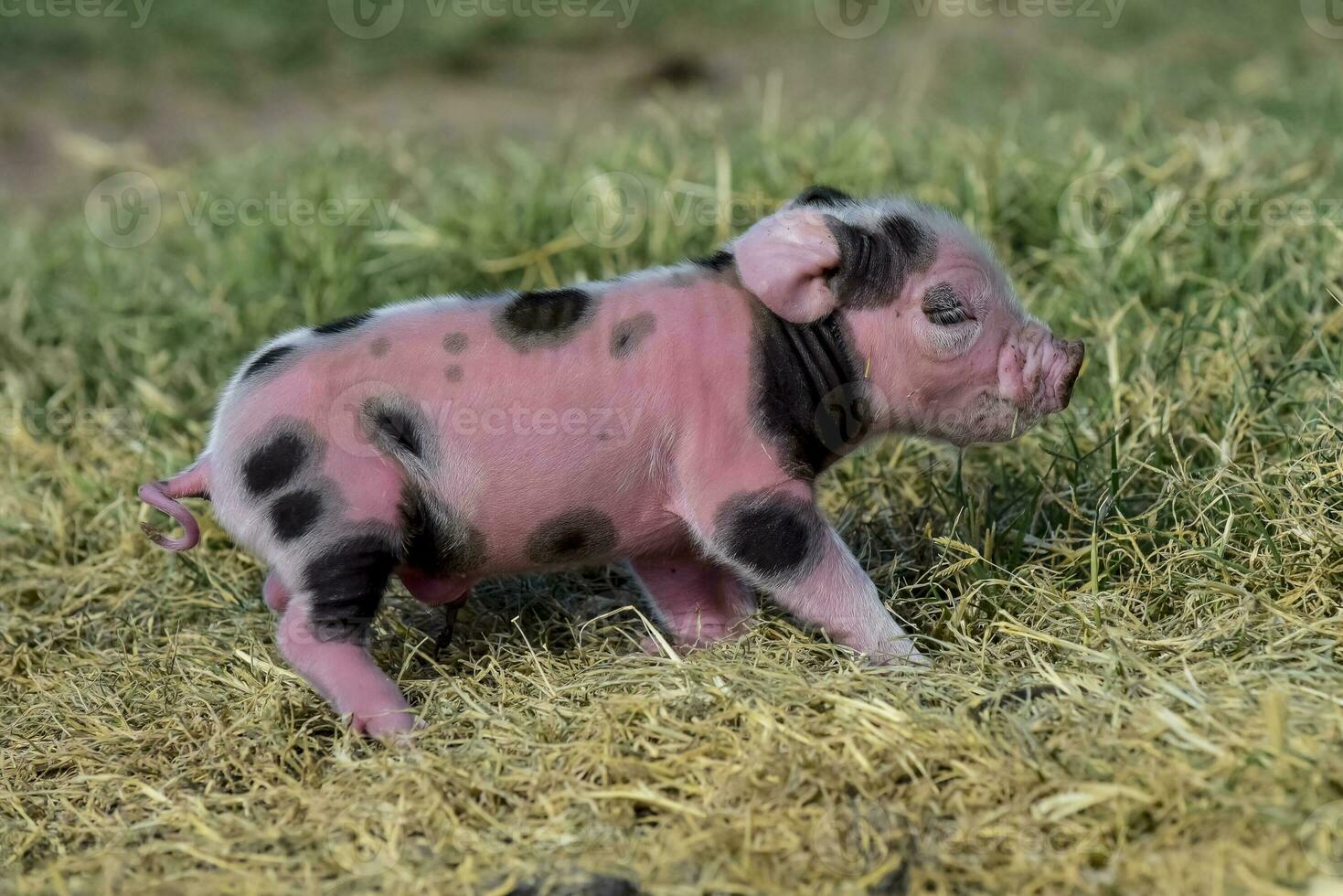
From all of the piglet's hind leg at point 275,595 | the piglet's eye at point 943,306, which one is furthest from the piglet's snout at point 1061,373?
the piglet's hind leg at point 275,595

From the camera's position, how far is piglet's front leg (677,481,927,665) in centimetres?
369

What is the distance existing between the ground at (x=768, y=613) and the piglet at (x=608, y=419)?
0.27m

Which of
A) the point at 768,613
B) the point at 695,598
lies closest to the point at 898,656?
the point at 768,613

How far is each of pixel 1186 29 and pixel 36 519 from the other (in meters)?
8.74

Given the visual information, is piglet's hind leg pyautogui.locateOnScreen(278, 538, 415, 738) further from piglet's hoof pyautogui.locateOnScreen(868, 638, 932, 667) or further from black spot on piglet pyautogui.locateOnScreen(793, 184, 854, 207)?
black spot on piglet pyautogui.locateOnScreen(793, 184, 854, 207)

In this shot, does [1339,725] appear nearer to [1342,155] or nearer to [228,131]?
[1342,155]

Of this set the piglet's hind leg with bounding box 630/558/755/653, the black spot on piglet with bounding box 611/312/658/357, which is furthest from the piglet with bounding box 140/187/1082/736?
the piglet's hind leg with bounding box 630/558/755/653

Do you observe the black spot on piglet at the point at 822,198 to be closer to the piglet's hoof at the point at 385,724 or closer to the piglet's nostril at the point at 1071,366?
the piglet's nostril at the point at 1071,366

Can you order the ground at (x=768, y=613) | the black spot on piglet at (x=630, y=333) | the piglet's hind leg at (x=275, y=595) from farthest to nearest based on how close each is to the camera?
1. the piglet's hind leg at (x=275, y=595)
2. the black spot on piglet at (x=630, y=333)
3. the ground at (x=768, y=613)

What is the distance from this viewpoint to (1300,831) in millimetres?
2682

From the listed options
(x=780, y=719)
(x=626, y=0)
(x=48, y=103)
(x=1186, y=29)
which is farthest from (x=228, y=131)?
(x=780, y=719)

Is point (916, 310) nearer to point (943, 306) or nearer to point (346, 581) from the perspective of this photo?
point (943, 306)

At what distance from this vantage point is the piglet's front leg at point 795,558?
369 centimetres

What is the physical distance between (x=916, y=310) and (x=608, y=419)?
2.73ft
